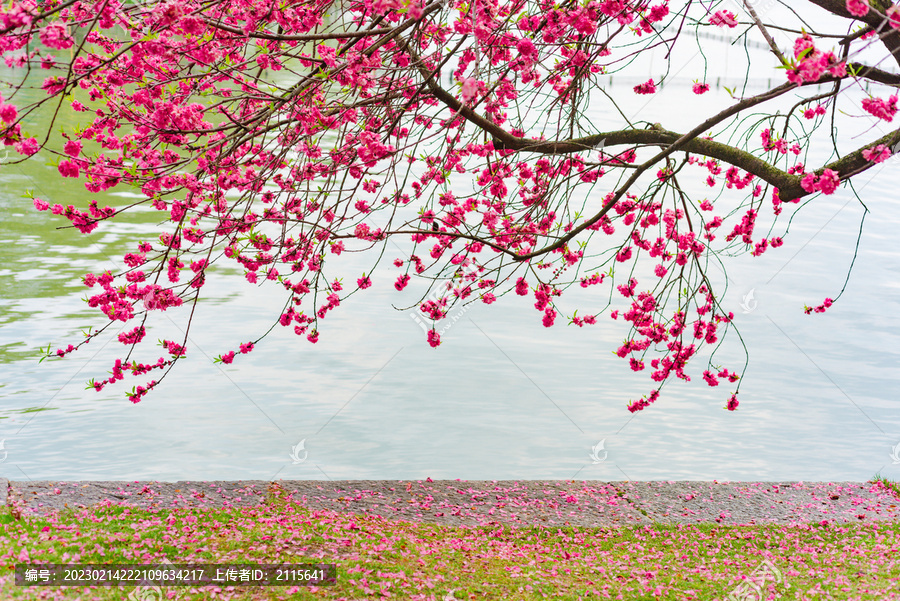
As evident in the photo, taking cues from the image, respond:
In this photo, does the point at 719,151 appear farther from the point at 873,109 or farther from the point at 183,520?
the point at 183,520

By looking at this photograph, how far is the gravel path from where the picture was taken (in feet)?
26.1

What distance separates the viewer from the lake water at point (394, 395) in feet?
29.5

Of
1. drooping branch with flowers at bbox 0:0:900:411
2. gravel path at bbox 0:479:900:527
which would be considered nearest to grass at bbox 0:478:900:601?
gravel path at bbox 0:479:900:527

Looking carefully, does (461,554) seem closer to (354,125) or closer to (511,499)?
(511,499)

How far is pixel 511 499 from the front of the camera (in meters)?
8.71

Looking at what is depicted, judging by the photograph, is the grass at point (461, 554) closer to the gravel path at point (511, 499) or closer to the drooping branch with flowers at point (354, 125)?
the gravel path at point (511, 499)

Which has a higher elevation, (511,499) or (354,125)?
(354,125)

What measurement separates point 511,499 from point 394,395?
8.71 ft

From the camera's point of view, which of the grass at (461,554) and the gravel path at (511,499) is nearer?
the grass at (461,554)

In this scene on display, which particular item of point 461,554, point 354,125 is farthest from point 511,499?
point 354,125

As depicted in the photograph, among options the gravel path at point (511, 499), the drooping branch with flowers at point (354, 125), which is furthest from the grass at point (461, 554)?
the drooping branch with flowers at point (354, 125)

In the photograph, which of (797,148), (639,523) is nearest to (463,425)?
(639,523)

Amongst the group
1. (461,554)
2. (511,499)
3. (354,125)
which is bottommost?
(461,554)

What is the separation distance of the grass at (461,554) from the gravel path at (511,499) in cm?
35
